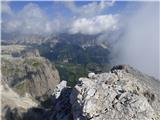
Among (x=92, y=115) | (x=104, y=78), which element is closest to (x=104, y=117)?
(x=92, y=115)

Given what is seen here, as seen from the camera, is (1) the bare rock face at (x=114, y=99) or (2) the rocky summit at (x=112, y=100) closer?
(1) the bare rock face at (x=114, y=99)

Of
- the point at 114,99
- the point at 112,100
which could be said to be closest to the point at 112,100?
the point at 112,100

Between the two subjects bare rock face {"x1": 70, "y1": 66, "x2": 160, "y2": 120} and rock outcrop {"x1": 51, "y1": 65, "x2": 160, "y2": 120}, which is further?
rock outcrop {"x1": 51, "y1": 65, "x2": 160, "y2": 120}

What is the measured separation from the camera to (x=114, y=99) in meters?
61.2

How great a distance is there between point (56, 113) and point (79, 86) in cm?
1534

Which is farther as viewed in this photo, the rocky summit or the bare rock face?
the rocky summit

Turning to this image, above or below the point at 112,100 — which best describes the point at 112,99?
above

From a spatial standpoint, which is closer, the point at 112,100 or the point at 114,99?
the point at 112,100

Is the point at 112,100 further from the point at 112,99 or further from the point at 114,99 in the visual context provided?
the point at 114,99

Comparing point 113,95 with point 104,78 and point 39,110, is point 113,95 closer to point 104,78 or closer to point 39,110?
point 104,78

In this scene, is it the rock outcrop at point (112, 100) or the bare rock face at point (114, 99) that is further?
the rock outcrop at point (112, 100)

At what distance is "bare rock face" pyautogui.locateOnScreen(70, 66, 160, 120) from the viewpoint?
5594cm

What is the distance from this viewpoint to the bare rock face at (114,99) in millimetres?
55938

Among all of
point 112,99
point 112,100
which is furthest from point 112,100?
point 112,99
